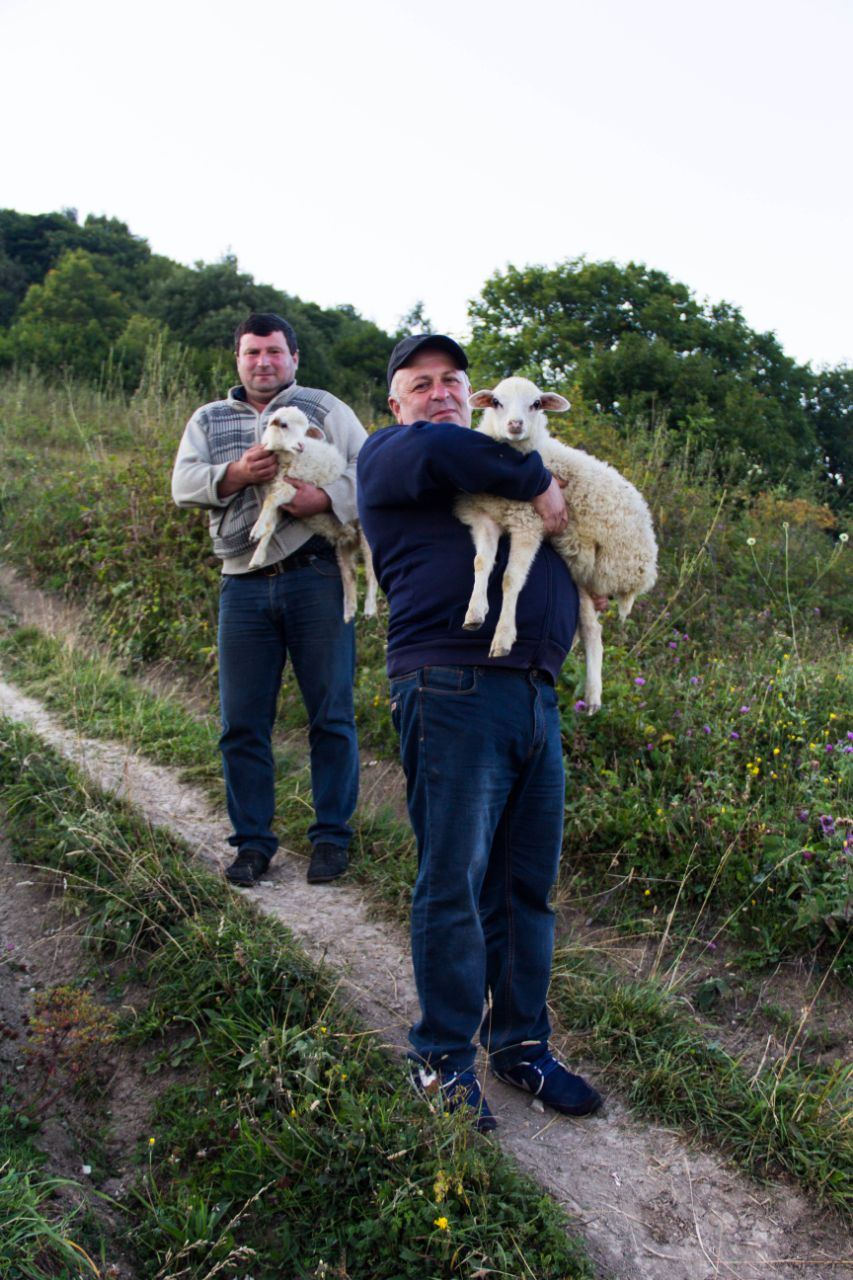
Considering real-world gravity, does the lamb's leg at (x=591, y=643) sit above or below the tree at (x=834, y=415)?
below

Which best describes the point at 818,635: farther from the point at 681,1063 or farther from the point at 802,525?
the point at 681,1063

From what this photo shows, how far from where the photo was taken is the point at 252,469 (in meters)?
4.16

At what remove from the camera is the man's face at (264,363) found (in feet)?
14.3

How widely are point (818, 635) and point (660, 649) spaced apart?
1.38 metres

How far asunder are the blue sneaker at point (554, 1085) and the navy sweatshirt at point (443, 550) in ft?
4.21

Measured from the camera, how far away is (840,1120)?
3.01 meters

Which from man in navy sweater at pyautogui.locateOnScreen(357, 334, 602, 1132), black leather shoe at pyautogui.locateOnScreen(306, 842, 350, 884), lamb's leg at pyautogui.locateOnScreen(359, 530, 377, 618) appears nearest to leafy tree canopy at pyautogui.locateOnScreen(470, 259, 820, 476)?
lamb's leg at pyautogui.locateOnScreen(359, 530, 377, 618)

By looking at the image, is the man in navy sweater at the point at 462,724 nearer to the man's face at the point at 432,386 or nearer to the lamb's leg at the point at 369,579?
the man's face at the point at 432,386

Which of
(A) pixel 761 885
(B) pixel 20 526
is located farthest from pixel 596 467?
(B) pixel 20 526

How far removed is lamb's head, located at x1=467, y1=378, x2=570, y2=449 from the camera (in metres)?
2.97

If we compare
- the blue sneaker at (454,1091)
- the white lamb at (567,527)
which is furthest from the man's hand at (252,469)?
the blue sneaker at (454,1091)

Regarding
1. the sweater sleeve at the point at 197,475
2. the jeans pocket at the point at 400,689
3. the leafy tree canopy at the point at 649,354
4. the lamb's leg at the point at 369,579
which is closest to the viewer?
the jeans pocket at the point at 400,689

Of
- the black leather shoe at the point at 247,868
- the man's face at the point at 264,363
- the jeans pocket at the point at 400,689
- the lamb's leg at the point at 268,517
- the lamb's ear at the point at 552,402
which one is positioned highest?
the lamb's ear at the point at 552,402

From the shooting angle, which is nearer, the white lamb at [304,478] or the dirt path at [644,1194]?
the dirt path at [644,1194]
